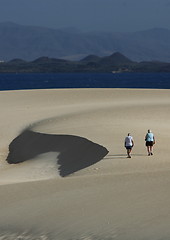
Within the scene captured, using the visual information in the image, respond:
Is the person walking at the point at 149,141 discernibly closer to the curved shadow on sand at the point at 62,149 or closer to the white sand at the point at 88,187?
the white sand at the point at 88,187

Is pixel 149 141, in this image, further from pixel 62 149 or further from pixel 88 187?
pixel 62 149

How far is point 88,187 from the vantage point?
1473 centimetres

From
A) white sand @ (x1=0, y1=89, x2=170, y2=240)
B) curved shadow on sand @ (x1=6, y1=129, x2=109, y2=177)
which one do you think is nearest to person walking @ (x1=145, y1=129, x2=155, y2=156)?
white sand @ (x1=0, y1=89, x2=170, y2=240)

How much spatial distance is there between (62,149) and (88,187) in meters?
10.5

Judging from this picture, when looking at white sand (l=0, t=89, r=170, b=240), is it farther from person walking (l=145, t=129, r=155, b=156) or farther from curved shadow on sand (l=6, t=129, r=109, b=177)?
person walking (l=145, t=129, r=155, b=156)

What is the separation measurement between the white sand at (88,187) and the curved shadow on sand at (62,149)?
0.10m

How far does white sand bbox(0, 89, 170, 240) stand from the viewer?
11492mm

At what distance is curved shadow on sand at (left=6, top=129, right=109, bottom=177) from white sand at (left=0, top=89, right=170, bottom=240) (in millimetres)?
95

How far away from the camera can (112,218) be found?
11844mm

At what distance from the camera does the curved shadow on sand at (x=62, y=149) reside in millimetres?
21312

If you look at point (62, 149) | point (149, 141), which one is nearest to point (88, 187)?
point (149, 141)

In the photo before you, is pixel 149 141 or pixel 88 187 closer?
pixel 88 187

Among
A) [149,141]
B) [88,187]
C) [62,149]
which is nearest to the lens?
[88,187]

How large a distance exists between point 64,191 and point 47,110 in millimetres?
30386
